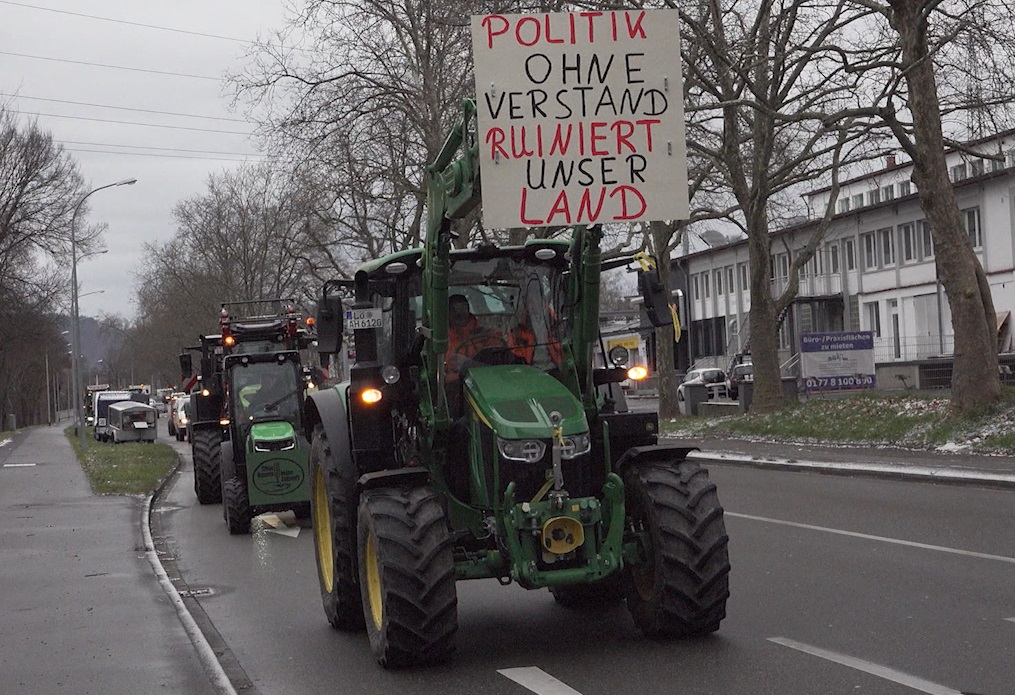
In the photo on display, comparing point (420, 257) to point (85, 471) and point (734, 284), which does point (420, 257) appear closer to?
point (85, 471)

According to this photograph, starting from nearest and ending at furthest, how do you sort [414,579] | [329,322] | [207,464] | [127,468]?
[414,579] → [329,322] → [207,464] → [127,468]

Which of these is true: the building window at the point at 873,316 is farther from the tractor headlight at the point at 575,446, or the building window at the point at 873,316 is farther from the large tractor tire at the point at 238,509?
the tractor headlight at the point at 575,446

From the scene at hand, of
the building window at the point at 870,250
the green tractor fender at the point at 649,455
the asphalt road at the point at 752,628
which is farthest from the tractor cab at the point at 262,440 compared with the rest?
the building window at the point at 870,250

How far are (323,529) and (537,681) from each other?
3.29 meters

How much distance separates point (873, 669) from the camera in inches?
275

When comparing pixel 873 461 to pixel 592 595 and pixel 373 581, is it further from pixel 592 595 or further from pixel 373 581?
pixel 373 581

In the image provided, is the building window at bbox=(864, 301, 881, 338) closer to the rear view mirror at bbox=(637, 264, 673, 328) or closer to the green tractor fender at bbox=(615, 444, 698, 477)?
the rear view mirror at bbox=(637, 264, 673, 328)

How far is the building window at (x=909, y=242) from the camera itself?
55.1 meters

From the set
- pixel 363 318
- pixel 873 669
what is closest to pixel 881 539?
pixel 873 669

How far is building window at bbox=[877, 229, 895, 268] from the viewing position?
187ft

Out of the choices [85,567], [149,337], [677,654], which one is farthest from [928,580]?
[149,337]

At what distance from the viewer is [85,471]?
2802cm

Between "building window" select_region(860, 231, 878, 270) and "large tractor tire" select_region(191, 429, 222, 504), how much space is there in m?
43.3

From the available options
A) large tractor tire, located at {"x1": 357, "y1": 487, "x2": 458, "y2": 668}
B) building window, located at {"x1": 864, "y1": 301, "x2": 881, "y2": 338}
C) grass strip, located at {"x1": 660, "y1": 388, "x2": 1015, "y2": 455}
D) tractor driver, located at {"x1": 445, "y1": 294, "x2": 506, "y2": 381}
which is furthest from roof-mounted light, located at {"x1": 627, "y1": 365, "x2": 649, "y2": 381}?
building window, located at {"x1": 864, "y1": 301, "x2": 881, "y2": 338}
